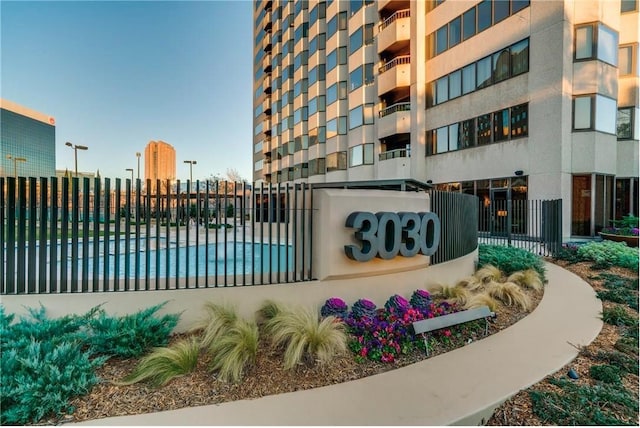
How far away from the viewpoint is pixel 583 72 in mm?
15195

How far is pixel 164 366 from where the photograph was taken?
12.3ft

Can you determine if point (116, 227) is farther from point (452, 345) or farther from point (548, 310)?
point (548, 310)

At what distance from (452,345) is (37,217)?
22.9ft

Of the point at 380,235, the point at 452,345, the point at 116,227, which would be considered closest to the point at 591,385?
the point at 452,345

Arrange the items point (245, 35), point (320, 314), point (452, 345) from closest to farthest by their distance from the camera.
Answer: point (452, 345) < point (320, 314) < point (245, 35)

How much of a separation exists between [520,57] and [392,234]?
16.2m

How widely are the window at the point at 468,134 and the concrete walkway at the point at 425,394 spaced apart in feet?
52.0

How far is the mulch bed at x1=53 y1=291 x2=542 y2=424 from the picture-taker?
3299 mm

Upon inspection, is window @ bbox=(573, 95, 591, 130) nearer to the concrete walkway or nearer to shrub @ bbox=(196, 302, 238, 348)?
the concrete walkway

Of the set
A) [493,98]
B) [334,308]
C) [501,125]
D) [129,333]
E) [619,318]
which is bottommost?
[619,318]

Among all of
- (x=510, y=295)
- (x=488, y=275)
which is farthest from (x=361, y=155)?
(x=510, y=295)

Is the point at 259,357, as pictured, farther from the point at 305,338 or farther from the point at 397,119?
the point at 397,119

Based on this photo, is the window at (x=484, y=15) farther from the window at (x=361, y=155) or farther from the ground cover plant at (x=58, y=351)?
the ground cover plant at (x=58, y=351)

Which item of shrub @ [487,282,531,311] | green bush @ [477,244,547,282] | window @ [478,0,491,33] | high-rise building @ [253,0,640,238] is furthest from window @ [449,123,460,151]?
shrub @ [487,282,531,311]
